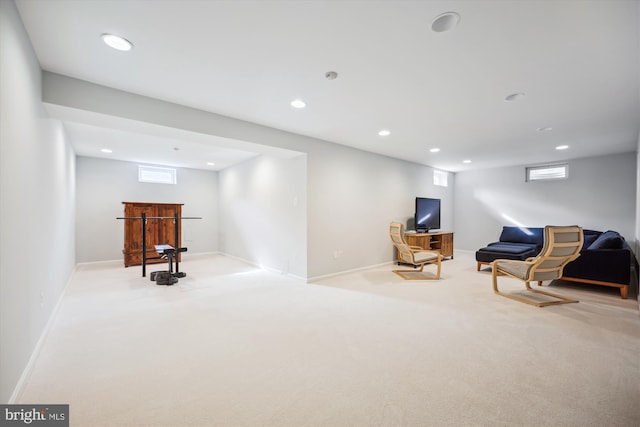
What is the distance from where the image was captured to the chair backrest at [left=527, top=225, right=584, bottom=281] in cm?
338

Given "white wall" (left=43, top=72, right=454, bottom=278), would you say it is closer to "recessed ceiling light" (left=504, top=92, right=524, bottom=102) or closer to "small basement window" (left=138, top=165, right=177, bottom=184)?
"recessed ceiling light" (left=504, top=92, right=524, bottom=102)

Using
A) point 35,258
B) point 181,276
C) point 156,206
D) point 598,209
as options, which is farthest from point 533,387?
point 156,206

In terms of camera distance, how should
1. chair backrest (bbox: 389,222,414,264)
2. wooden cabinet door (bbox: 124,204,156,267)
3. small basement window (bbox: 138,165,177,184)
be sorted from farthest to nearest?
small basement window (bbox: 138,165,177,184) < wooden cabinet door (bbox: 124,204,156,267) < chair backrest (bbox: 389,222,414,264)

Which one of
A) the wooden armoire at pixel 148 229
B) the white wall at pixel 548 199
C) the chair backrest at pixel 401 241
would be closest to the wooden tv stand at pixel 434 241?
the chair backrest at pixel 401 241

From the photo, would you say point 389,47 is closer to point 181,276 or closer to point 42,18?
point 42,18

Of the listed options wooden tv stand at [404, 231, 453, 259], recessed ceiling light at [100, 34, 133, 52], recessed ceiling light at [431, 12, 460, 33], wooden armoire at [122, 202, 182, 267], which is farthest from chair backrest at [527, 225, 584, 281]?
wooden armoire at [122, 202, 182, 267]

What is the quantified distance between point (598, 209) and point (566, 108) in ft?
14.5

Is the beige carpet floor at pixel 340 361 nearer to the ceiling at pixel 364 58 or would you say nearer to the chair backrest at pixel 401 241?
the chair backrest at pixel 401 241

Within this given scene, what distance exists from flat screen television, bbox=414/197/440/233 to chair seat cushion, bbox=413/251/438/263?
158 cm

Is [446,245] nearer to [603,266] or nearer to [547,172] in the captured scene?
[603,266]

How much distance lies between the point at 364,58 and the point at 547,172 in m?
7.11

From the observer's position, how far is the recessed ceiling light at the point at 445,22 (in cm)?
174

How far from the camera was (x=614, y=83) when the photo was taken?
264 centimetres

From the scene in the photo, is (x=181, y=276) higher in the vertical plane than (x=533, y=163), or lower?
lower
